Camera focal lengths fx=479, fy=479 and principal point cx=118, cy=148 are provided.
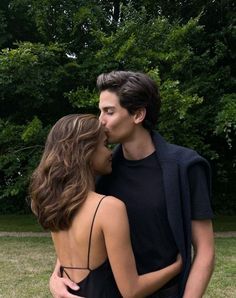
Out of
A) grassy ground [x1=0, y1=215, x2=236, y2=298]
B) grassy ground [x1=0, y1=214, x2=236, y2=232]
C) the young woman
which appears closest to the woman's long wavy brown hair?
the young woman

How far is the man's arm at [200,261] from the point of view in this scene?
5.93 feet

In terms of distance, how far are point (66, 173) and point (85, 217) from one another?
186 millimetres

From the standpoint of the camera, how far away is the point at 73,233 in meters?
1.74

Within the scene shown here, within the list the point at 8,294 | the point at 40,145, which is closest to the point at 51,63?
the point at 40,145

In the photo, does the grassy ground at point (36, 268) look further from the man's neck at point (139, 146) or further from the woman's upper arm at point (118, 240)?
the woman's upper arm at point (118, 240)

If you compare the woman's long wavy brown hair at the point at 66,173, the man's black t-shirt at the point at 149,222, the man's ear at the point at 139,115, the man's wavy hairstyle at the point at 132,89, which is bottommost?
the man's black t-shirt at the point at 149,222

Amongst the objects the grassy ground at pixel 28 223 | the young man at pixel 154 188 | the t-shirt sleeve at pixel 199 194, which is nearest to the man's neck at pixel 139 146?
the young man at pixel 154 188

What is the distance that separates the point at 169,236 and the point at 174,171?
26 centimetres

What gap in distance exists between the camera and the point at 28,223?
1331 cm

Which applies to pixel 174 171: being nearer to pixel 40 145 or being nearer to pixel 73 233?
pixel 73 233

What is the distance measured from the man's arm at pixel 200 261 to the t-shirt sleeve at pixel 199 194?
4cm

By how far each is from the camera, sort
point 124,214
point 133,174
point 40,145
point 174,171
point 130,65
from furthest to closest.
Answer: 1. point 40,145
2. point 130,65
3. point 133,174
4. point 174,171
5. point 124,214

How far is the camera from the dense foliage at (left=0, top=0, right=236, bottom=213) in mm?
10086

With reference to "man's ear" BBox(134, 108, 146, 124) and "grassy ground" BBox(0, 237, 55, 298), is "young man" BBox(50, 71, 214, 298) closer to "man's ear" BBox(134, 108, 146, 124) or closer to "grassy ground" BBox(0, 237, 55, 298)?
"man's ear" BBox(134, 108, 146, 124)
